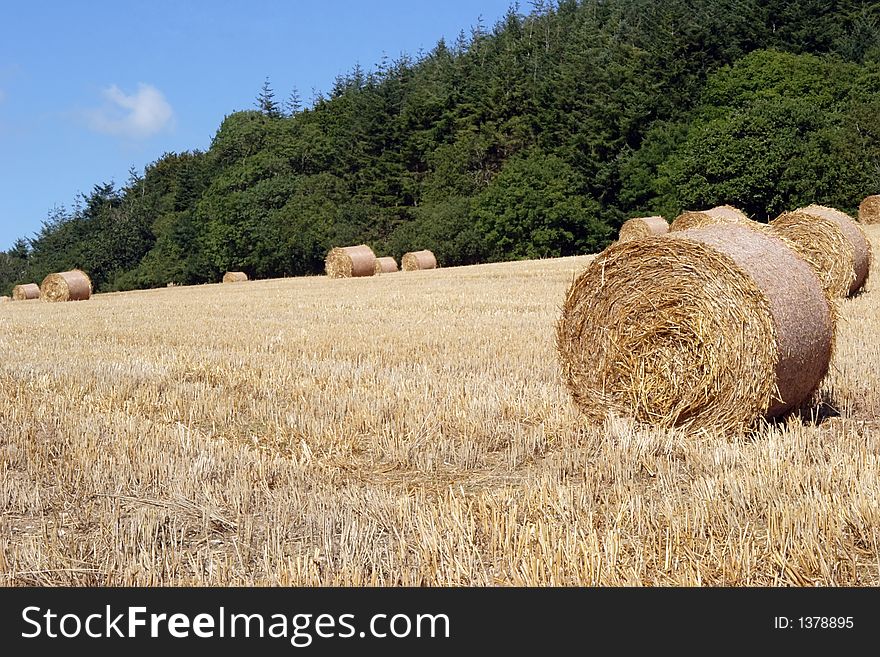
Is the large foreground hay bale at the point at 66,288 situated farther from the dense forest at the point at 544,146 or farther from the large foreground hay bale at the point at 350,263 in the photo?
the dense forest at the point at 544,146

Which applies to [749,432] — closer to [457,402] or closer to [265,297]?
[457,402]

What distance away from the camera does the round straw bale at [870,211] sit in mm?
35625

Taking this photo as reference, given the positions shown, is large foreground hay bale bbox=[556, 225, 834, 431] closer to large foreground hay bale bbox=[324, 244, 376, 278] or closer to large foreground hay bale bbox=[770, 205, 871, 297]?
large foreground hay bale bbox=[770, 205, 871, 297]

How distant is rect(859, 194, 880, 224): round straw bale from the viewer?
35625mm

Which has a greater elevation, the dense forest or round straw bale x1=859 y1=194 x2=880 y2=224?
the dense forest

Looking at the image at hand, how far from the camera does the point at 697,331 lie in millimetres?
7199

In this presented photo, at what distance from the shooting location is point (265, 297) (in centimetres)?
2578

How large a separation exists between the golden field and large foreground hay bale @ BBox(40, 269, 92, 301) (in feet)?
68.3

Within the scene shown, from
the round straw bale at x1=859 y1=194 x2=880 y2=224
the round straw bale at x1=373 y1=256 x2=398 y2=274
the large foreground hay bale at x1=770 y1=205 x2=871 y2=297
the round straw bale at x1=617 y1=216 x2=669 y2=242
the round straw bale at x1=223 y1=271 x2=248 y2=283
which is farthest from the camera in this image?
the round straw bale at x1=223 y1=271 x2=248 y2=283

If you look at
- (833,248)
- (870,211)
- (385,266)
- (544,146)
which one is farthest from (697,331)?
(544,146)

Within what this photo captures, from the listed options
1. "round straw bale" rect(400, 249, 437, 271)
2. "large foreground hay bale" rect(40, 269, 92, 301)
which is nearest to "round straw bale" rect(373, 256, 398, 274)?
"round straw bale" rect(400, 249, 437, 271)

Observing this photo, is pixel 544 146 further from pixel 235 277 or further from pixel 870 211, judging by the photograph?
pixel 870 211

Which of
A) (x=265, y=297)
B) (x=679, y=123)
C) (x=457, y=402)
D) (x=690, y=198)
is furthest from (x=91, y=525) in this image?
(x=679, y=123)

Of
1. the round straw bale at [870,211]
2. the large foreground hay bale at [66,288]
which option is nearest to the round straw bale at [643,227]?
the round straw bale at [870,211]
